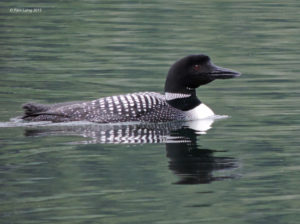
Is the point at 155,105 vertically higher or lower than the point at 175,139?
higher

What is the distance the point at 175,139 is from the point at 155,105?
90 cm

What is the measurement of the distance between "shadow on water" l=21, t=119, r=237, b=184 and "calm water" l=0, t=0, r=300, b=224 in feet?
0.04

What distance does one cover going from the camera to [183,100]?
977 cm

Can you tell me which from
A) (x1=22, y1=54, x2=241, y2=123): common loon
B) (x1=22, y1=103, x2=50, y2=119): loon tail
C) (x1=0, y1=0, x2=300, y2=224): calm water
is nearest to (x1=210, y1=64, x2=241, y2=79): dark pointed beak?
(x1=22, y1=54, x2=241, y2=123): common loon

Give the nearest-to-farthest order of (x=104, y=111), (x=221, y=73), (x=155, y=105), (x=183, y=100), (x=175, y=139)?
(x=175, y=139), (x=104, y=111), (x=155, y=105), (x=221, y=73), (x=183, y=100)

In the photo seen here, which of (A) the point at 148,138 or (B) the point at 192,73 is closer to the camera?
(A) the point at 148,138

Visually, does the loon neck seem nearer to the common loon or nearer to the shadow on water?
the common loon

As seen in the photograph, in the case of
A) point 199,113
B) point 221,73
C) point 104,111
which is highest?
point 221,73

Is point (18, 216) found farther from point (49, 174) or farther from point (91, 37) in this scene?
point (91, 37)

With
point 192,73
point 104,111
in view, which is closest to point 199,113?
point 192,73

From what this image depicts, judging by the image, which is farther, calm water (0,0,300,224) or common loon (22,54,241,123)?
common loon (22,54,241,123)

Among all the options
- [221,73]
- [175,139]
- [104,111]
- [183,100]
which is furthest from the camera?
[183,100]

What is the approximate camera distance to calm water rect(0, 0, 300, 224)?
6.25 metres

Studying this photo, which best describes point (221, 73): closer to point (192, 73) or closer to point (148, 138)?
point (192, 73)
